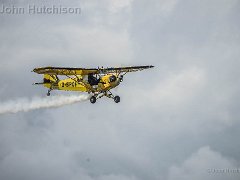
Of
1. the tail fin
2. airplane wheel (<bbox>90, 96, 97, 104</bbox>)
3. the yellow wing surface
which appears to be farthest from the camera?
the tail fin

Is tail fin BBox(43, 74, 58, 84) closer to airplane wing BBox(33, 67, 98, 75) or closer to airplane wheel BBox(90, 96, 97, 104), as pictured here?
airplane wing BBox(33, 67, 98, 75)

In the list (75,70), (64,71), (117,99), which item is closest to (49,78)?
(64,71)

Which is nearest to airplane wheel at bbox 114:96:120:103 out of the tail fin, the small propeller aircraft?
the small propeller aircraft

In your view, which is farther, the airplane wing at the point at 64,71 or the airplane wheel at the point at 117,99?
the airplane wheel at the point at 117,99

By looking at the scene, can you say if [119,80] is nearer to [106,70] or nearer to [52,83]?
[106,70]

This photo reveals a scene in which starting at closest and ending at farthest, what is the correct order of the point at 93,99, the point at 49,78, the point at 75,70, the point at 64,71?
the point at 93,99 < the point at 75,70 < the point at 64,71 < the point at 49,78

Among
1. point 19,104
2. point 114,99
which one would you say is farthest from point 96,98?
point 19,104

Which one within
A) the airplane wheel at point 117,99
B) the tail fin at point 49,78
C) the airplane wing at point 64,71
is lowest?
the airplane wheel at point 117,99

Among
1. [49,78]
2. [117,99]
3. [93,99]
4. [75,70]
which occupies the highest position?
[49,78]

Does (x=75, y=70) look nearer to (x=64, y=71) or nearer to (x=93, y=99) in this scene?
(x=64, y=71)

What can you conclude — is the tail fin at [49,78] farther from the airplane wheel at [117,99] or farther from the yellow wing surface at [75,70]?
the airplane wheel at [117,99]

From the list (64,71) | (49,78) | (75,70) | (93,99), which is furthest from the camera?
(49,78)

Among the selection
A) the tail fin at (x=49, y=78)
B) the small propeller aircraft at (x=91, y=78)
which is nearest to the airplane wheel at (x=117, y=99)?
the small propeller aircraft at (x=91, y=78)

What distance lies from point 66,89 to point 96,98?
166 inches
